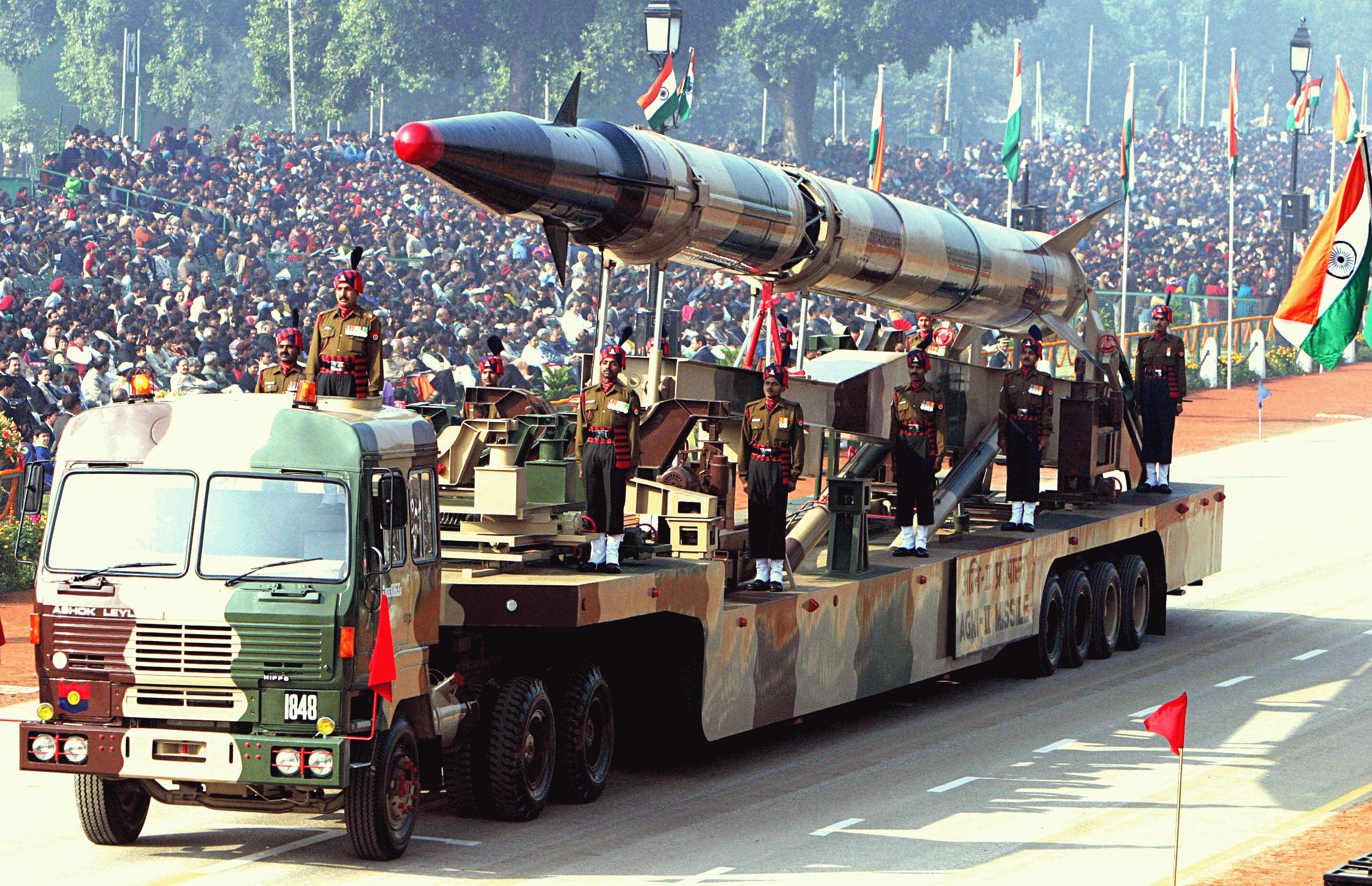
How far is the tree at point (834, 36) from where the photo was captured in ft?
262

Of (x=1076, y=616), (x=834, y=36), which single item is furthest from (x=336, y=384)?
(x=834, y=36)

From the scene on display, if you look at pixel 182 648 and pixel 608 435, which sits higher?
pixel 608 435

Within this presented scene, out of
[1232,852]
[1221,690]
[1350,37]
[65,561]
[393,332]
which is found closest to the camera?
[65,561]

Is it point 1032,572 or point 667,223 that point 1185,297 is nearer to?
point 1032,572

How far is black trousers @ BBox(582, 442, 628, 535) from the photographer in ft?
41.8

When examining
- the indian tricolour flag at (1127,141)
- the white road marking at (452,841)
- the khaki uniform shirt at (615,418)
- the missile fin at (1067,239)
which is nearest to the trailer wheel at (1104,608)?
the missile fin at (1067,239)

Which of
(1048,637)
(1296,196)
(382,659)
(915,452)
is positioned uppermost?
(1296,196)

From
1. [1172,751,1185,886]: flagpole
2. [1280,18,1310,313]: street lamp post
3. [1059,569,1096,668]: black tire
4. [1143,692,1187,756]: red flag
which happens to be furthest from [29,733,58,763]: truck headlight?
[1280,18,1310,313]: street lamp post

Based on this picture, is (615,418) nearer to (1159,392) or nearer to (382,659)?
(382,659)

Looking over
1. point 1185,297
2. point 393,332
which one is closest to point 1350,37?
Answer: point 1185,297

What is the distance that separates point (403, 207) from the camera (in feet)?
147

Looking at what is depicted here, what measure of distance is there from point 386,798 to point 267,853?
0.91 metres

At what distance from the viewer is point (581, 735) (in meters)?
12.2

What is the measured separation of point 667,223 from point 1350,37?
167893 mm
